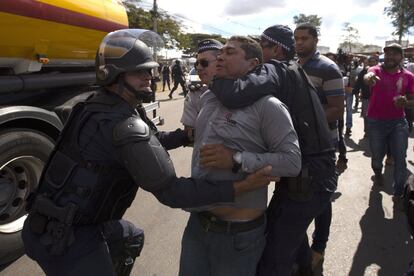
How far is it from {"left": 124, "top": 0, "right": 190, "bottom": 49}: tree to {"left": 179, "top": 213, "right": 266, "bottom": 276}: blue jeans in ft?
77.2

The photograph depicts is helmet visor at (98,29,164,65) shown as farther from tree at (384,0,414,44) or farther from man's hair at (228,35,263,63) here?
tree at (384,0,414,44)

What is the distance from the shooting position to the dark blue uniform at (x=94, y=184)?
1.57 meters

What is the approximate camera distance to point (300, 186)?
6.52 feet

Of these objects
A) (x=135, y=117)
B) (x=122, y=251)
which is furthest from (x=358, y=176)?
(x=135, y=117)

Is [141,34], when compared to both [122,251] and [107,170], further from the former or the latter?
[122,251]

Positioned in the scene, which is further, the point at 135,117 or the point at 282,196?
the point at 282,196

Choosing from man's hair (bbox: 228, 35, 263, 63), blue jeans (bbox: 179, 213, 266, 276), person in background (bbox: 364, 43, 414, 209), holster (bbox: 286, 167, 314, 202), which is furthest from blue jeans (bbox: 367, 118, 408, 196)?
man's hair (bbox: 228, 35, 263, 63)

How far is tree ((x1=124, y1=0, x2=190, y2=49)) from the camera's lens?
2888cm

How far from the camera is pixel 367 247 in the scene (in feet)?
11.4

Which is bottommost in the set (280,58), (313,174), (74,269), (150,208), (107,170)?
(150,208)

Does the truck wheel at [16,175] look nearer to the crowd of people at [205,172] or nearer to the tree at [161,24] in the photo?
the crowd of people at [205,172]

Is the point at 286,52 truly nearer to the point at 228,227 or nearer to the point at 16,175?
the point at 228,227

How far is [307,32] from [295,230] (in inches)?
74.4

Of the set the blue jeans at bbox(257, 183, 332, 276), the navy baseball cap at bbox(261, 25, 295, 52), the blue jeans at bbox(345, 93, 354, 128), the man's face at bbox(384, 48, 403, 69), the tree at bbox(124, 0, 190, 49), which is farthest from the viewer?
the tree at bbox(124, 0, 190, 49)
